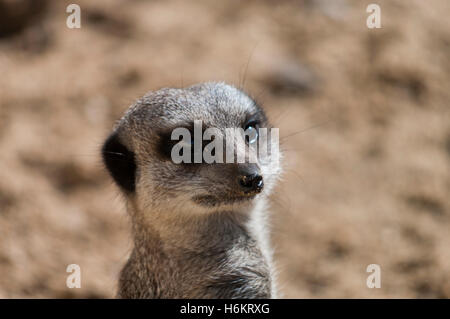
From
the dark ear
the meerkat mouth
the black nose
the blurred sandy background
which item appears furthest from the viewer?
the blurred sandy background

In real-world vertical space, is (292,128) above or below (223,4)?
below

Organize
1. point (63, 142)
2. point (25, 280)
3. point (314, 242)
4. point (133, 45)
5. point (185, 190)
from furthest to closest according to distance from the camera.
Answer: point (133, 45), point (63, 142), point (314, 242), point (25, 280), point (185, 190)

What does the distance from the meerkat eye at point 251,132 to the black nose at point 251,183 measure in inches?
17.5

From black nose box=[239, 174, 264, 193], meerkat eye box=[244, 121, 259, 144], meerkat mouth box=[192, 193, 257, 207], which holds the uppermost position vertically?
meerkat eye box=[244, 121, 259, 144]

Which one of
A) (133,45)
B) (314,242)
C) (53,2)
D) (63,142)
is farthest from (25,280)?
(53,2)

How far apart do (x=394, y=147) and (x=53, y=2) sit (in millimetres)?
4426

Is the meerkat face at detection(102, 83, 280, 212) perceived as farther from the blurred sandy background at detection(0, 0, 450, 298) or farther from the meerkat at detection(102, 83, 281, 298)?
Result: the blurred sandy background at detection(0, 0, 450, 298)

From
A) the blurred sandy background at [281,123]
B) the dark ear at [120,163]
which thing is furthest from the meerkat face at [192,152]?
the blurred sandy background at [281,123]

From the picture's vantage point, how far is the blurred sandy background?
527 centimetres

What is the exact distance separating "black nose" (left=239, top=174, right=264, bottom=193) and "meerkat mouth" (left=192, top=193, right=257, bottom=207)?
46mm

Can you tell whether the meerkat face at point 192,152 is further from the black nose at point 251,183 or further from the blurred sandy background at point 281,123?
the blurred sandy background at point 281,123

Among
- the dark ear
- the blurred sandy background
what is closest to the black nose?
the dark ear

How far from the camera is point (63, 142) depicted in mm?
6348

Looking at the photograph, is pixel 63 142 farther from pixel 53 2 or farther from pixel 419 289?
pixel 419 289
